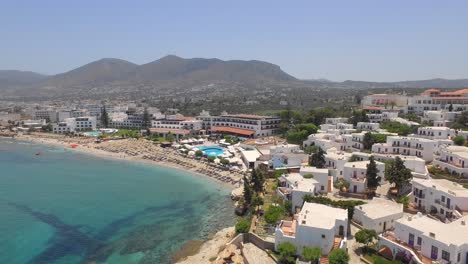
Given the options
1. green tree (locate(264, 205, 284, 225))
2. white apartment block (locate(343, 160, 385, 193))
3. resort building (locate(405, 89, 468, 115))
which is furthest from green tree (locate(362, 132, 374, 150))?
resort building (locate(405, 89, 468, 115))

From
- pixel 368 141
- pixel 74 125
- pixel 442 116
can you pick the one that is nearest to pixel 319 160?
pixel 368 141

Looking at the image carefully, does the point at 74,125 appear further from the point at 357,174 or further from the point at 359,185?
the point at 359,185

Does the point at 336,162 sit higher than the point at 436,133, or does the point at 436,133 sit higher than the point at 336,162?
the point at 436,133

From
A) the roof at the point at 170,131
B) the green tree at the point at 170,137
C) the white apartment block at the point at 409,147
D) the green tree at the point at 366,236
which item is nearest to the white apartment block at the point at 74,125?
the roof at the point at 170,131

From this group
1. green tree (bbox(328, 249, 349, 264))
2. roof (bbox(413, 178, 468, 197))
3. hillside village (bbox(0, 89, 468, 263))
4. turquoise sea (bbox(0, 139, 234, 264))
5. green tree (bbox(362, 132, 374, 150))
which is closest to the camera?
green tree (bbox(328, 249, 349, 264))

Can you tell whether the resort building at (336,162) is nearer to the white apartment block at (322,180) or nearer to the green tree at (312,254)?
the white apartment block at (322,180)

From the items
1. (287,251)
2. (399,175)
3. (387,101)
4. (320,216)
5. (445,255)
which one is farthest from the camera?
(387,101)

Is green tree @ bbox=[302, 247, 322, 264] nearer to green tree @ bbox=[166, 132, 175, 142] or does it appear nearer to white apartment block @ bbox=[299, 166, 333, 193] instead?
white apartment block @ bbox=[299, 166, 333, 193]

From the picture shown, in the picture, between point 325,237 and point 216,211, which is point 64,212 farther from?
point 325,237
